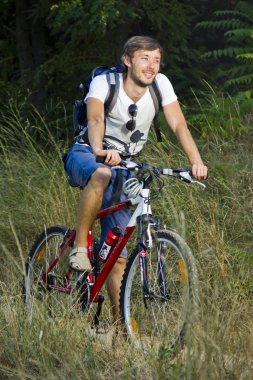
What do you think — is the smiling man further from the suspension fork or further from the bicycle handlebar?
the suspension fork

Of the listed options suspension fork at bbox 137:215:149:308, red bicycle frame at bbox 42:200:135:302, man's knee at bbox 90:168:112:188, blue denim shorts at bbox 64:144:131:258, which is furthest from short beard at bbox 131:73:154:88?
suspension fork at bbox 137:215:149:308

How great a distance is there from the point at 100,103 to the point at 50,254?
1.49 m

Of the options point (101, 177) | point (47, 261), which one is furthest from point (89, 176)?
point (47, 261)

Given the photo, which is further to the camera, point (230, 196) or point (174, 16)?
point (174, 16)

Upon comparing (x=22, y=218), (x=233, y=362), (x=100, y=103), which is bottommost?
(x=22, y=218)

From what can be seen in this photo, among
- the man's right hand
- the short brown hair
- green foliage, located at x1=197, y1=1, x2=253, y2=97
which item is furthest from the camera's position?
green foliage, located at x1=197, y1=1, x2=253, y2=97

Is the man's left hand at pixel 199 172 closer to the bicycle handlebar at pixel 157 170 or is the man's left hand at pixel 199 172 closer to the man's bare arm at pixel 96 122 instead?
the bicycle handlebar at pixel 157 170

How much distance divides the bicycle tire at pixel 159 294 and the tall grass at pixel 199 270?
12cm

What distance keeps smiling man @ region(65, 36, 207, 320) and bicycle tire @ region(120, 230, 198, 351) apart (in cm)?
48

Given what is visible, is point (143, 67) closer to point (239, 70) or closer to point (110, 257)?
point (110, 257)

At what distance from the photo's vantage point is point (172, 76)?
14578 mm

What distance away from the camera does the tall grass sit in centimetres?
533

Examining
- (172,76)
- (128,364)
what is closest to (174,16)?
(172,76)

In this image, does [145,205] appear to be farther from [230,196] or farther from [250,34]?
[250,34]
